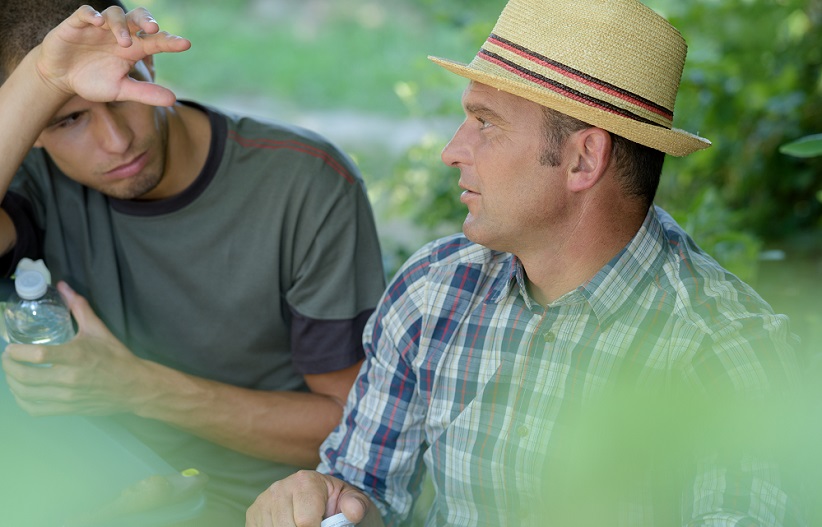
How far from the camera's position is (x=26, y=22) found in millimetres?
1962

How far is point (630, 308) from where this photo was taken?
1.62 metres

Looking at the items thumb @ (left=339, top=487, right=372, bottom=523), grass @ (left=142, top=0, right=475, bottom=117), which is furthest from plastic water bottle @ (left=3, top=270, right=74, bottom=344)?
grass @ (left=142, top=0, right=475, bottom=117)

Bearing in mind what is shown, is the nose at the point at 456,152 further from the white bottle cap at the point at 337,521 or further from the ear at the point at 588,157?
the white bottle cap at the point at 337,521

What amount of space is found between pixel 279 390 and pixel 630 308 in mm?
1006

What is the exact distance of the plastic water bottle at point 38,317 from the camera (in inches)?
78.0

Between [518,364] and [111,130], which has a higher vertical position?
[111,130]

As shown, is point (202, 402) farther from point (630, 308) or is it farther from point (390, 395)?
point (630, 308)

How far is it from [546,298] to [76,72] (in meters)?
1.05

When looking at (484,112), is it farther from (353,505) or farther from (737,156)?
(737,156)

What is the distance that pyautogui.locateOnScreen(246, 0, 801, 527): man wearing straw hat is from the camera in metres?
1.56

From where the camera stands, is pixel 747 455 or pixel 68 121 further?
pixel 68 121

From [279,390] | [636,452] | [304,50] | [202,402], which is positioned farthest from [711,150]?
[304,50]

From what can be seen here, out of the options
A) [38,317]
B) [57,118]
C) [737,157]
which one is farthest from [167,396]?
[737,157]

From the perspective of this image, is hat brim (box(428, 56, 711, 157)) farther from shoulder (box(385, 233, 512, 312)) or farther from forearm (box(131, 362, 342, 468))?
forearm (box(131, 362, 342, 468))
